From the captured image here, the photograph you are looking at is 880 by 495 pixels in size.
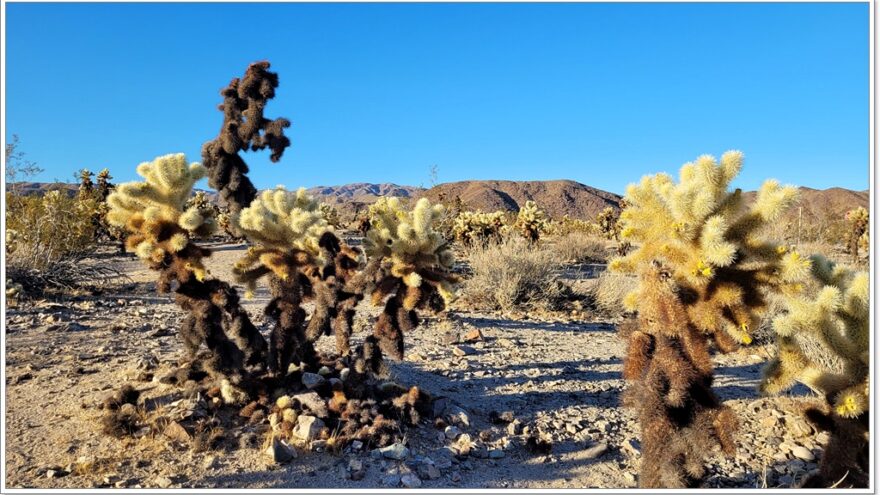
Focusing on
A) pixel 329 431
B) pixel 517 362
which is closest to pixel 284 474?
pixel 329 431

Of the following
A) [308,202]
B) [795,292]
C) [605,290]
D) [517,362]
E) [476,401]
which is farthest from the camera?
[605,290]

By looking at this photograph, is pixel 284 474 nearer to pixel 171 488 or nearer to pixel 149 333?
pixel 171 488

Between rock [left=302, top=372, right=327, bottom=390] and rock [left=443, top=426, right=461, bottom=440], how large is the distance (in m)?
1.10

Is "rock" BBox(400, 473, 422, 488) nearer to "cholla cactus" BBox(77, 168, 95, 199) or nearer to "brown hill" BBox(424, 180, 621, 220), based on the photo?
"cholla cactus" BBox(77, 168, 95, 199)

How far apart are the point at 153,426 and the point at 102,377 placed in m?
1.41

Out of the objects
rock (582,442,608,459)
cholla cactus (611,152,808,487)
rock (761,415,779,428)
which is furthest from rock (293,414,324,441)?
rock (761,415,779,428)

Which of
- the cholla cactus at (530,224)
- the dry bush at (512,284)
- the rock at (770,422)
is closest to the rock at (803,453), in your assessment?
the rock at (770,422)

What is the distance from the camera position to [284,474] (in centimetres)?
361

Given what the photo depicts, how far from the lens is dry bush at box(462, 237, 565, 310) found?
9273 millimetres

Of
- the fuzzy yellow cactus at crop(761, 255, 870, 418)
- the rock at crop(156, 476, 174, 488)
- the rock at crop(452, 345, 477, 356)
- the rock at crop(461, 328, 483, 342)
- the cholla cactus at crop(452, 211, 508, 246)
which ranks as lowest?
the rock at crop(156, 476, 174, 488)

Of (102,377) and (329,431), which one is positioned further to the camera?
(102,377)

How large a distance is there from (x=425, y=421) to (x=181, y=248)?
2.27 meters

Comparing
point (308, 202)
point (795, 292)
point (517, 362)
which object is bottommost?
point (517, 362)

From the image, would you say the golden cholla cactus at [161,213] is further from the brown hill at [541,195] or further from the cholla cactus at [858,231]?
the brown hill at [541,195]
